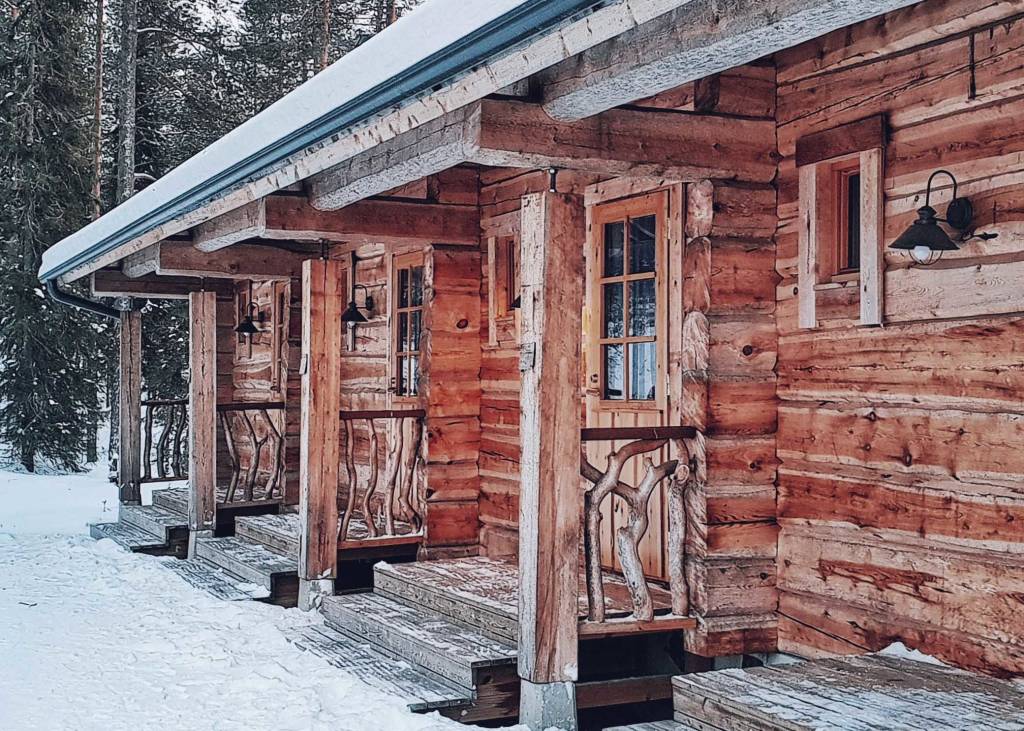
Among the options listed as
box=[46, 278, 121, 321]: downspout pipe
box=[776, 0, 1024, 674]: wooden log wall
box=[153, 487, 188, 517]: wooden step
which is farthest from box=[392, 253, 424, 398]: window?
box=[46, 278, 121, 321]: downspout pipe

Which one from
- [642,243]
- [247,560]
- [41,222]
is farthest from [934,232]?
[41,222]

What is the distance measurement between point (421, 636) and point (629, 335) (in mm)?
1948

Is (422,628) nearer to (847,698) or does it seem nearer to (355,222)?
(355,222)

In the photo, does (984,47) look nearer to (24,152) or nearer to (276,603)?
(276,603)

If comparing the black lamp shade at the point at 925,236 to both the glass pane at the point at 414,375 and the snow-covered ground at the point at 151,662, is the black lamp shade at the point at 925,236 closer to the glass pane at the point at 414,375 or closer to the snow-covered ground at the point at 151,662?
the snow-covered ground at the point at 151,662

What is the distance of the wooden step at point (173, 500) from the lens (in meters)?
11.7

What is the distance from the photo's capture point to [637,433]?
556 cm

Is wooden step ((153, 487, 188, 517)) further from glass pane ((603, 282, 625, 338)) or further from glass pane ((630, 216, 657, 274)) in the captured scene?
glass pane ((630, 216, 657, 274))

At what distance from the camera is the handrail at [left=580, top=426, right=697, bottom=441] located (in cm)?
545

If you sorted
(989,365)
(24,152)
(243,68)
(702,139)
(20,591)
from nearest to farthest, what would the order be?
(989,365), (702,139), (20,591), (24,152), (243,68)

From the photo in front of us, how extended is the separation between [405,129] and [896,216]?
2104 millimetres

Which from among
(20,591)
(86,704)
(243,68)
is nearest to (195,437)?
(20,591)

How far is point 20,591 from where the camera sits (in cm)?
909

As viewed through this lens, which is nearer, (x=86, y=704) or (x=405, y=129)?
(x=405, y=129)
